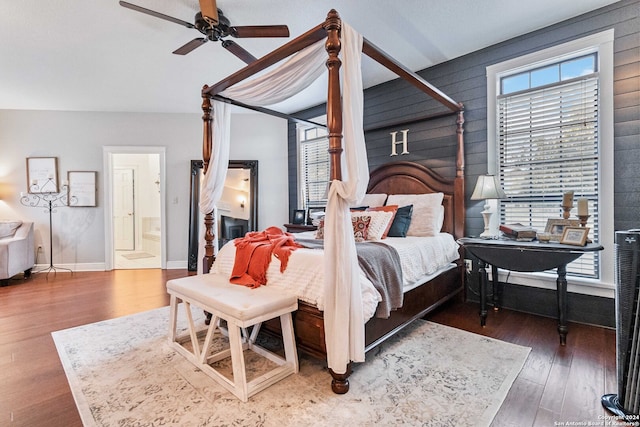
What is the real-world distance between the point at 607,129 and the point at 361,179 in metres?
2.39

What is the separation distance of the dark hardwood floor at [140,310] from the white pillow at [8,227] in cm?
106

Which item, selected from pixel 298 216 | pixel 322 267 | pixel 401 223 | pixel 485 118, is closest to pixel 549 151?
pixel 485 118

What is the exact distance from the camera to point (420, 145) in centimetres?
386

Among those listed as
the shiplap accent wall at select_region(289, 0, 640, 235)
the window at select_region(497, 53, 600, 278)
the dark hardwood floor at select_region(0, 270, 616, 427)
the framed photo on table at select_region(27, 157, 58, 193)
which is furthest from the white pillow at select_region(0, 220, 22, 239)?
the window at select_region(497, 53, 600, 278)

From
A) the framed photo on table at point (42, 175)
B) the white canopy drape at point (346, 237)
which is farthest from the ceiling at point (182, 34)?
the framed photo on table at point (42, 175)

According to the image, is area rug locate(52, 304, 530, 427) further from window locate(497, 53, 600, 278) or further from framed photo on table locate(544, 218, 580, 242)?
window locate(497, 53, 600, 278)

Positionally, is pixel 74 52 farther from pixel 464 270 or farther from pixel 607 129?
pixel 607 129

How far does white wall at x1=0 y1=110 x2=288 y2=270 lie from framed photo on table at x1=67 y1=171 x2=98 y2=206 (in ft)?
0.30

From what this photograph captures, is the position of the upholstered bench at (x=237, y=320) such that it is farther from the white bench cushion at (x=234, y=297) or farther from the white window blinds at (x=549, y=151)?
the white window blinds at (x=549, y=151)

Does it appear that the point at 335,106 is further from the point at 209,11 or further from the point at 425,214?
the point at 425,214

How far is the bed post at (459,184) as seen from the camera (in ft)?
11.1

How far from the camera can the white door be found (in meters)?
7.11

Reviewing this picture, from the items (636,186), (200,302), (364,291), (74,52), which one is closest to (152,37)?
(74,52)

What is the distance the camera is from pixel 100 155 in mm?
5434
